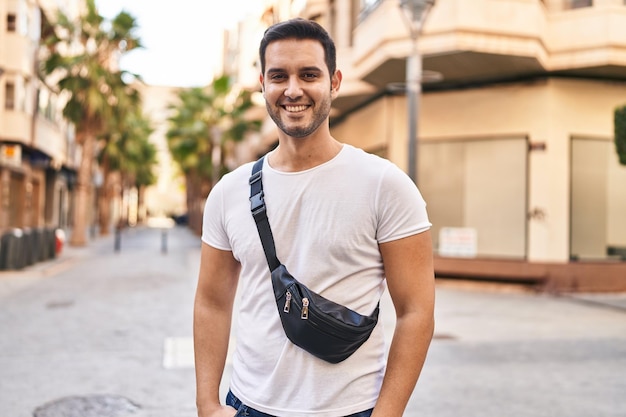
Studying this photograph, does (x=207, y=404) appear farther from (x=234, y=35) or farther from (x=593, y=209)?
(x=234, y=35)

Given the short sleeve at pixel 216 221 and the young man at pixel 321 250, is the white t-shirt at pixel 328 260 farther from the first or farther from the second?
the short sleeve at pixel 216 221

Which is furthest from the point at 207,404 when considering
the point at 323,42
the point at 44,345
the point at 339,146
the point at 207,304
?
the point at 44,345

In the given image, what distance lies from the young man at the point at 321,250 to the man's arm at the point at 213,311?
0.35ft

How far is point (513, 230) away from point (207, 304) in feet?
49.1

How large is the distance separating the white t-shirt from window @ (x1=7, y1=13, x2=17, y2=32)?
1193 inches

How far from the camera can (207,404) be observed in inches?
79.7

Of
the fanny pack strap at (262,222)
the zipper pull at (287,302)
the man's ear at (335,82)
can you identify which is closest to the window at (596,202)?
the man's ear at (335,82)

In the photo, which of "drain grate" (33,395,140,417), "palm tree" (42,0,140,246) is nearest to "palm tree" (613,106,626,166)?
"drain grate" (33,395,140,417)

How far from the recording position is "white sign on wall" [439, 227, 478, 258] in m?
16.6

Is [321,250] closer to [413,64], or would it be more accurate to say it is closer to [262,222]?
[262,222]

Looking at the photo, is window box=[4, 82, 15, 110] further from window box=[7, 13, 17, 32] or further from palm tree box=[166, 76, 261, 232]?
palm tree box=[166, 76, 261, 232]

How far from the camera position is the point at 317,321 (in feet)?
5.80

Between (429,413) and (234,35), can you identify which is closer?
(429,413)

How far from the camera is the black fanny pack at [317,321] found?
1771mm
